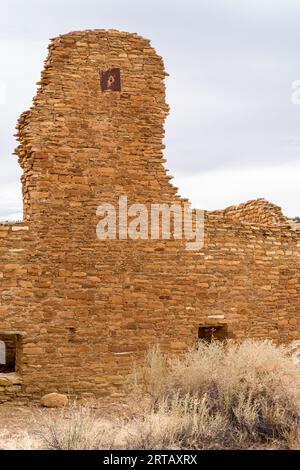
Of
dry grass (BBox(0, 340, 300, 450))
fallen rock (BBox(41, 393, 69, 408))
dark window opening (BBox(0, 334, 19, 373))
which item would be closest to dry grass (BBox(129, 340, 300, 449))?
dry grass (BBox(0, 340, 300, 450))

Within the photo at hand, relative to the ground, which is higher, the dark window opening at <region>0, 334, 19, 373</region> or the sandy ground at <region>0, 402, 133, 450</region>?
the dark window opening at <region>0, 334, 19, 373</region>

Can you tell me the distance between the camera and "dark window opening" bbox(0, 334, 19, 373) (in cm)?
1091

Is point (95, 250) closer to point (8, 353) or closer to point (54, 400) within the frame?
point (8, 353)

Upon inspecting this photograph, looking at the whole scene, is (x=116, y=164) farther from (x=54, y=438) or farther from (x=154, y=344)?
(x=54, y=438)

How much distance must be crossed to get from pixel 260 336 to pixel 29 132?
5.07 meters

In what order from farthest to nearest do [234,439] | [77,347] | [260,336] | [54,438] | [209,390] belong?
[260,336]
[77,347]
[209,390]
[234,439]
[54,438]

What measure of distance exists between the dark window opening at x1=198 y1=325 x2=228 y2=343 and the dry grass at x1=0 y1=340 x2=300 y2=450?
66.0 inches

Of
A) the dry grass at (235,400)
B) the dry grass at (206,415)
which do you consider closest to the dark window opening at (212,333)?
the dry grass at (206,415)

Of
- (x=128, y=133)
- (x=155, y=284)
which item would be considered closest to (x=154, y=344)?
(x=155, y=284)

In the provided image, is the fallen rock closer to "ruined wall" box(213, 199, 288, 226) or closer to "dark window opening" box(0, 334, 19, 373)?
"dark window opening" box(0, 334, 19, 373)

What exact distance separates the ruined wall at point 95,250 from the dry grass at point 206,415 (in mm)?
994

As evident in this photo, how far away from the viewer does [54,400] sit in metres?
9.96

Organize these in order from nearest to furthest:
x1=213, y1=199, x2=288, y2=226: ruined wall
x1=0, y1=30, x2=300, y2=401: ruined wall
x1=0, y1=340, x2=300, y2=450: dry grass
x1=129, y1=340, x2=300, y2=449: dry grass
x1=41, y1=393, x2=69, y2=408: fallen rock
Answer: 1. x1=0, y1=340, x2=300, y2=450: dry grass
2. x1=129, y1=340, x2=300, y2=449: dry grass
3. x1=41, y1=393, x2=69, y2=408: fallen rock
4. x1=0, y1=30, x2=300, y2=401: ruined wall
5. x1=213, y1=199, x2=288, y2=226: ruined wall

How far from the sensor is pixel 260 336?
11.9 meters
